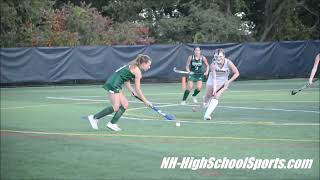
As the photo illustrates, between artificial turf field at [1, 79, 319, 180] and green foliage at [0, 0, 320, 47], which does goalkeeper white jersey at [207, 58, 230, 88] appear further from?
green foliage at [0, 0, 320, 47]

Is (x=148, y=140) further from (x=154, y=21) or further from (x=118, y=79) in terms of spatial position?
(x=154, y=21)

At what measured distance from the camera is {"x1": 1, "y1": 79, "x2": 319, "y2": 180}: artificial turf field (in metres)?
9.87

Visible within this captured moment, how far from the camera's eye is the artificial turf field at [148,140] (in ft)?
32.4

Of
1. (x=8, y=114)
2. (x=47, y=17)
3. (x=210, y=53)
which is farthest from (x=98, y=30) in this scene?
(x=8, y=114)

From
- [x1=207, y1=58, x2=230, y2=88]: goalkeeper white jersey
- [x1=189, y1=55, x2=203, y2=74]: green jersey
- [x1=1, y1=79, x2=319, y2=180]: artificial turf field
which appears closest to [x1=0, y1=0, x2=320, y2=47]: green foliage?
[x1=1, y1=79, x2=319, y2=180]: artificial turf field

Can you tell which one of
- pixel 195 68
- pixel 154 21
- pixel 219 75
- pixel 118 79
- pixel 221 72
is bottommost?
pixel 154 21

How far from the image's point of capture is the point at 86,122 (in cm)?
1664

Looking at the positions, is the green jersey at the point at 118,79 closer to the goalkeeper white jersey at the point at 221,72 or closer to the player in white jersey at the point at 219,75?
the player in white jersey at the point at 219,75

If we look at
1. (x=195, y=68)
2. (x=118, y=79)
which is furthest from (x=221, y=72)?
(x=195, y=68)

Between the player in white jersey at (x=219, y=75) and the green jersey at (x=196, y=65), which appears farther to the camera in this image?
the green jersey at (x=196, y=65)

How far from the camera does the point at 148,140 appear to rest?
43.2 feet

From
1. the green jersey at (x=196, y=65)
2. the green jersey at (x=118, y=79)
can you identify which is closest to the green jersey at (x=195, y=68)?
the green jersey at (x=196, y=65)

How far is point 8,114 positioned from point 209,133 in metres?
6.70

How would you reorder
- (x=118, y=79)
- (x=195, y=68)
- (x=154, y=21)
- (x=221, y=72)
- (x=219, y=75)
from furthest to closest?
(x=154, y=21), (x=195, y=68), (x=219, y=75), (x=221, y=72), (x=118, y=79)
